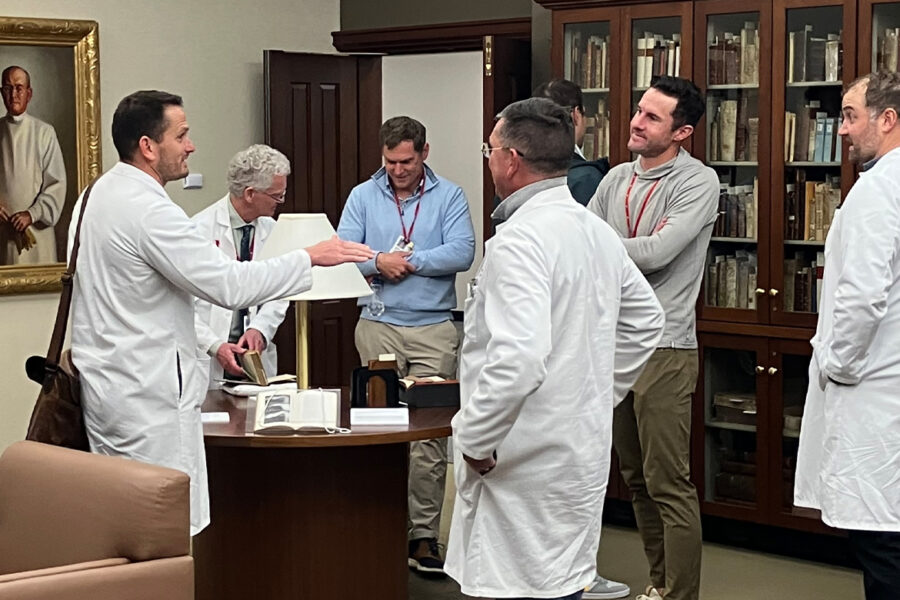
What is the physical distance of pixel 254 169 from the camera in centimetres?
429

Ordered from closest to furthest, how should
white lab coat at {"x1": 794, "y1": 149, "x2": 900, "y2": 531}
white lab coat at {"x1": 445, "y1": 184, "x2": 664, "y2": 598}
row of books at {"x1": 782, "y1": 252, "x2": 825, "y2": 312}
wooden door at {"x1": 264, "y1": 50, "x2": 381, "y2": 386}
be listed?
white lab coat at {"x1": 445, "y1": 184, "x2": 664, "y2": 598} < white lab coat at {"x1": 794, "y1": 149, "x2": 900, "y2": 531} < row of books at {"x1": 782, "y1": 252, "x2": 825, "y2": 312} < wooden door at {"x1": 264, "y1": 50, "x2": 381, "y2": 386}

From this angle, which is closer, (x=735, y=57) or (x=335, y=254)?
(x=335, y=254)

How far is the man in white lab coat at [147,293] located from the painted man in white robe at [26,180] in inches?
101

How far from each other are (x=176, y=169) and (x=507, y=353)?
120 cm

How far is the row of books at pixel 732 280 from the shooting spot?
199 inches

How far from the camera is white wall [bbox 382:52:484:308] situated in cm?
901

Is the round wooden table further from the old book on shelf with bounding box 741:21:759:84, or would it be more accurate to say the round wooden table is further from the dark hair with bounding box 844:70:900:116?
the old book on shelf with bounding box 741:21:759:84

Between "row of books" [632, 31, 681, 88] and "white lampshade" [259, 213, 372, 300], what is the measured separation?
201cm

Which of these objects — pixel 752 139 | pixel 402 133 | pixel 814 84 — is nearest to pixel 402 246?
pixel 402 133

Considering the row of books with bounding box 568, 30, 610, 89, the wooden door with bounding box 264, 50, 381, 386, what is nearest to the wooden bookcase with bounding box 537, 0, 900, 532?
the row of books with bounding box 568, 30, 610, 89

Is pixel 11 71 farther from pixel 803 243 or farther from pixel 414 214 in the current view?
pixel 803 243

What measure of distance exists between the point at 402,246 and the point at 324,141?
2225 mm

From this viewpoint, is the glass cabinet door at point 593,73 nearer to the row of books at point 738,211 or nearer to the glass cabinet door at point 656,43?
the glass cabinet door at point 656,43

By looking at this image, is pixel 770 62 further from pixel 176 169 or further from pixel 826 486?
pixel 176 169
